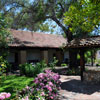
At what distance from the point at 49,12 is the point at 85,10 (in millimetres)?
9051

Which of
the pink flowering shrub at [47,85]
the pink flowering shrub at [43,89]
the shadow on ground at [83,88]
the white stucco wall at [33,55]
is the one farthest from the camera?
the white stucco wall at [33,55]

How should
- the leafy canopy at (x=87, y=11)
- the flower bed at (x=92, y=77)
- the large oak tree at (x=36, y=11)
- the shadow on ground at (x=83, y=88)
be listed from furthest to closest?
the large oak tree at (x=36, y=11) < the flower bed at (x=92, y=77) < the shadow on ground at (x=83, y=88) < the leafy canopy at (x=87, y=11)

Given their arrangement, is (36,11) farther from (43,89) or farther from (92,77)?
(43,89)

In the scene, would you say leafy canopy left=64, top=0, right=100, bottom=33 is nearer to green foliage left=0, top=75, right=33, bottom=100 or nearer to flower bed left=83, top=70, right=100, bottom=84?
flower bed left=83, top=70, right=100, bottom=84

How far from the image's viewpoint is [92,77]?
8.27m

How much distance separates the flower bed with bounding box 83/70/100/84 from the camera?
8.11m

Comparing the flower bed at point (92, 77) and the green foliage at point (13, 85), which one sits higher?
the flower bed at point (92, 77)

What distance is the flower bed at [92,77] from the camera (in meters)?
8.11

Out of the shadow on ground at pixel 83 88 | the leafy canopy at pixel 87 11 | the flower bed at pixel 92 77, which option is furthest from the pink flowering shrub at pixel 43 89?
the leafy canopy at pixel 87 11

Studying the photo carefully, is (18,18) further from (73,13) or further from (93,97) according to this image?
(93,97)

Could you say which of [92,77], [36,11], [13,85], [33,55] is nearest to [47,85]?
[13,85]

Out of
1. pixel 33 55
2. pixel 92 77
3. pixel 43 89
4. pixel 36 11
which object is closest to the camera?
pixel 43 89

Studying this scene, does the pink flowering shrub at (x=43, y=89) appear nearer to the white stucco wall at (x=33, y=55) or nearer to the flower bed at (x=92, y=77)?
the flower bed at (x=92, y=77)

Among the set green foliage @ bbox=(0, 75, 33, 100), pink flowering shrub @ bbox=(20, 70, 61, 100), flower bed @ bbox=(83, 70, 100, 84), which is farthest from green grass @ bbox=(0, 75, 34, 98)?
flower bed @ bbox=(83, 70, 100, 84)
